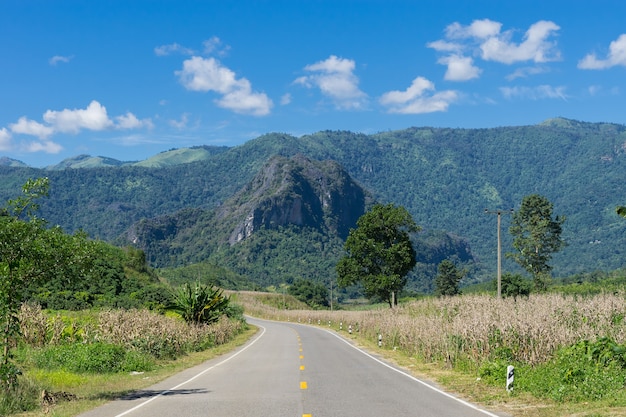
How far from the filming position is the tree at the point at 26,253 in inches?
531

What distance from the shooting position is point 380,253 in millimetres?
63344

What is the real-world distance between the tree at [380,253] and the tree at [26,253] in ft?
164

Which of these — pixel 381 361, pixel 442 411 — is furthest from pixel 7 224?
pixel 381 361

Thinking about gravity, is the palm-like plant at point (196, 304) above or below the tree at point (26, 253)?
below

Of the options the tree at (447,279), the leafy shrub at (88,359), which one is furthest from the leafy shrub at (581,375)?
the tree at (447,279)

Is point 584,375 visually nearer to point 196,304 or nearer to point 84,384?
point 84,384

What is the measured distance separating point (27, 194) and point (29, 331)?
11.1 meters

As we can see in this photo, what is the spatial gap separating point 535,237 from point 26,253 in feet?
250

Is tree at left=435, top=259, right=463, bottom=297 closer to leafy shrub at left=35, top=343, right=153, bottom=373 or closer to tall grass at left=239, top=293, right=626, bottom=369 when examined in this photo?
tall grass at left=239, top=293, right=626, bottom=369

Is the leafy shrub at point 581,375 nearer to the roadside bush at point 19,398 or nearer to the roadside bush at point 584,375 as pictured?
the roadside bush at point 584,375

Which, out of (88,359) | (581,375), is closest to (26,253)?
(88,359)

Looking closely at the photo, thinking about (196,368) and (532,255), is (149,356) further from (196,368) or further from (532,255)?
(532,255)

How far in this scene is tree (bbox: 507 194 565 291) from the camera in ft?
265

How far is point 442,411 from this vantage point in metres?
12.7
